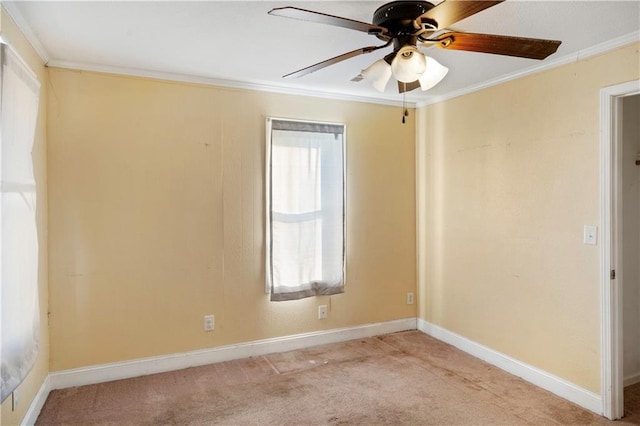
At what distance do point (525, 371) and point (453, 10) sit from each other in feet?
8.93

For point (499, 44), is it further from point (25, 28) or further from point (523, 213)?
point (25, 28)

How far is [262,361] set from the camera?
343 cm

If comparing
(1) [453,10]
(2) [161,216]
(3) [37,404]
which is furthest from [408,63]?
(3) [37,404]

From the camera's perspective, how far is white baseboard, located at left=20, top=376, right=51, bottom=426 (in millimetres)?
2364

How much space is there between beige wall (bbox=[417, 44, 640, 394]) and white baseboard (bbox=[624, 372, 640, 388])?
616mm

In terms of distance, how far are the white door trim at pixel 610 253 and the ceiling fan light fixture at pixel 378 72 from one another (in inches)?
61.3

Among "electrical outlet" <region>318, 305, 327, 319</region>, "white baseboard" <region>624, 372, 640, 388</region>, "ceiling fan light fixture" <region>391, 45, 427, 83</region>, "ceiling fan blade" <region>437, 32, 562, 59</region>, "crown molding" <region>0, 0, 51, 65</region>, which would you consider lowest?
"white baseboard" <region>624, 372, 640, 388</region>

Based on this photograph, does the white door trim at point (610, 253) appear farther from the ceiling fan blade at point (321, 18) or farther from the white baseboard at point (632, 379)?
the ceiling fan blade at point (321, 18)

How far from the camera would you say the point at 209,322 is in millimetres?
3365

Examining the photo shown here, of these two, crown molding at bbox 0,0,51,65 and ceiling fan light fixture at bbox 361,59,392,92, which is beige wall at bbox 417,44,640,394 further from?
crown molding at bbox 0,0,51,65

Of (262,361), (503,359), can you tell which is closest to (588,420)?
(503,359)

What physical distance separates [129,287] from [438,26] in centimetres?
273

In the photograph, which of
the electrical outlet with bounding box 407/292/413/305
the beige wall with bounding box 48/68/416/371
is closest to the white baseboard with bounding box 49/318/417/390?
the beige wall with bounding box 48/68/416/371

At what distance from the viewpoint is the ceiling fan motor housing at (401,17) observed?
176cm
